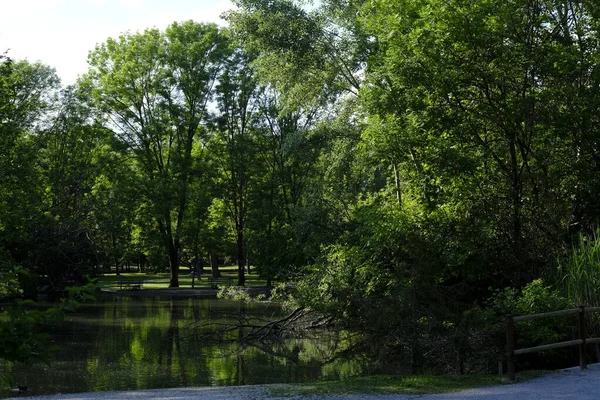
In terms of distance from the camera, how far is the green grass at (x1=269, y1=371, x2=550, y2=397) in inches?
457

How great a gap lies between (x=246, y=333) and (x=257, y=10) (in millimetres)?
12059

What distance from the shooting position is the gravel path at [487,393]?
10.5m

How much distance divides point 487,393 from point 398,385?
1726 millimetres

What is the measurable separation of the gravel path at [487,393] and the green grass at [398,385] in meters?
0.32

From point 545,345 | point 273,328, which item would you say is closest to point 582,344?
point 545,345

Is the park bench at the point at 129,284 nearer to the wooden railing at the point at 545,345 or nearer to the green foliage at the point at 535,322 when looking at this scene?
the green foliage at the point at 535,322

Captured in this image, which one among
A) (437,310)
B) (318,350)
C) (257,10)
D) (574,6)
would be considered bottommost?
(318,350)

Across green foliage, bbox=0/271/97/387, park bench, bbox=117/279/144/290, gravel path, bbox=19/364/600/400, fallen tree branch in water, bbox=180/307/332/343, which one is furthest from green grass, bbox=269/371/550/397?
park bench, bbox=117/279/144/290

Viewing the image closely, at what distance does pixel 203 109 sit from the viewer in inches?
2047

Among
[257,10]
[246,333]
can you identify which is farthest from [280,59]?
[246,333]

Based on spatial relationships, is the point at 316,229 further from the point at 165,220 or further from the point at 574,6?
the point at 165,220

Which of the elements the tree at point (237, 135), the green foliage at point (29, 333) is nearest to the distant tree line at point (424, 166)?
the green foliage at point (29, 333)

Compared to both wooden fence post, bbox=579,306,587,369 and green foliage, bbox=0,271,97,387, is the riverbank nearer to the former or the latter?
wooden fence post, bbox=579,306,587,369

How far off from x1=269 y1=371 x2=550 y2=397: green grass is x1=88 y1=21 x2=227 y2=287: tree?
37.5 m
